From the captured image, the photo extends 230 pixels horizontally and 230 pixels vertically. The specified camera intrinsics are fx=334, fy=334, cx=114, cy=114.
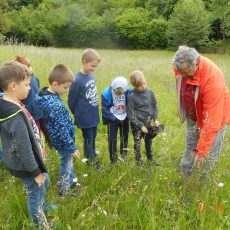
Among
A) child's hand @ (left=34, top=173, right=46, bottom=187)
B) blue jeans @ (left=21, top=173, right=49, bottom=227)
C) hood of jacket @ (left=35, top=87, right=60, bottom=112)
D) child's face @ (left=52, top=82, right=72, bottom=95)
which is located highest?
child's face @ (left=52, top=82, right=72, bottom=95)

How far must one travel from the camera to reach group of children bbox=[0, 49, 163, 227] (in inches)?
101

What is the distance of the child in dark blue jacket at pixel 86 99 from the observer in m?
4.28

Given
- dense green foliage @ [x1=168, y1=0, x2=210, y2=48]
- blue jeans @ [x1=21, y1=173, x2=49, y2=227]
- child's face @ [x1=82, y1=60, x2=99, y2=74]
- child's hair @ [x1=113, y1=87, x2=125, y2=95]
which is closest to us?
blue jeans @ [x1=21, y1=173, x2=49, y2=227]

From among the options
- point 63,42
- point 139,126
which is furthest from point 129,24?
point 139,126

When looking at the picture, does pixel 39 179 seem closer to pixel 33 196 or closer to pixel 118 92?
pixel 33 196

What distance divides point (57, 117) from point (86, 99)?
110 centimetres

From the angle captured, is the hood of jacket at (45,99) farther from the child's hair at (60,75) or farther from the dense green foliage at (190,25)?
the dense green foliage at (190,25)

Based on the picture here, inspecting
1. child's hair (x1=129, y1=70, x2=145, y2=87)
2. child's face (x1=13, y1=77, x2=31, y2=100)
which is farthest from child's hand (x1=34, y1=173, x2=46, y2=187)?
child's hair (x1=129, y1=70, x2=145, y2=87)

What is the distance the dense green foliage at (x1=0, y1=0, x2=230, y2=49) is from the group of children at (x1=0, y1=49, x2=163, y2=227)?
116ft

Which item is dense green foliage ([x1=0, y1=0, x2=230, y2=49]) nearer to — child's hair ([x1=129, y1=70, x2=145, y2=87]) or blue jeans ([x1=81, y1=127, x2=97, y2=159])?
child's hair ([x1=129, y1=70, x2=145, y2=87])

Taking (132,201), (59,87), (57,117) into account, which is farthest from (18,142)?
(132,201)

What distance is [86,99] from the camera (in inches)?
171

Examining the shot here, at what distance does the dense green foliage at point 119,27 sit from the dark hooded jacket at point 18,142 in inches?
1476

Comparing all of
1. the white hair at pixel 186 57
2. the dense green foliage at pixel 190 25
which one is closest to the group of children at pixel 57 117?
the white hair at pixel 186 57
